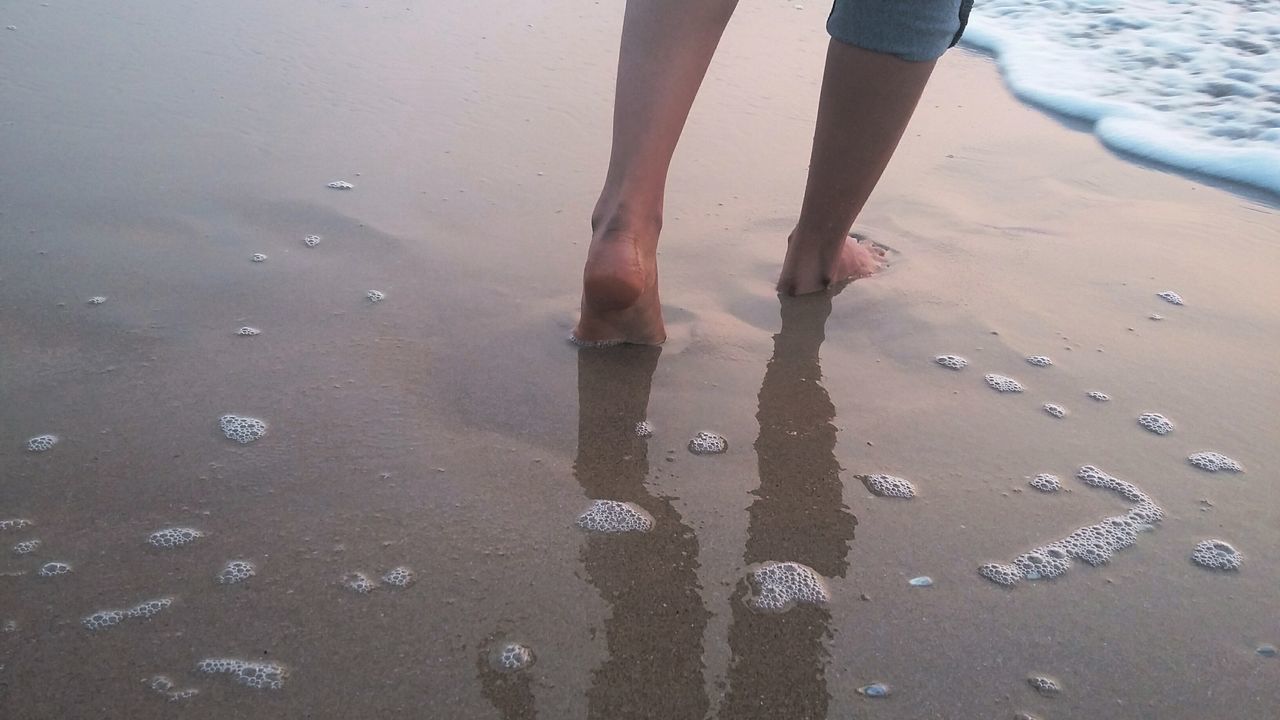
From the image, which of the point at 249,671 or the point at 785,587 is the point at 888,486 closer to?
the point at 785,587

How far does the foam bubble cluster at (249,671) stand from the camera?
956mm

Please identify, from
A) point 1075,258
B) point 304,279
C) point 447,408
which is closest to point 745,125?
point 1075,258

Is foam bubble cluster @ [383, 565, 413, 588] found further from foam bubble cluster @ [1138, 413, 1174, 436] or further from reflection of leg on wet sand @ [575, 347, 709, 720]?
foam bubble cluster @ [1138, 413, 1174, 436]

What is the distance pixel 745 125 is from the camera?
2.58 metres

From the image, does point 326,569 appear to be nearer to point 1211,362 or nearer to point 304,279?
point 304,279

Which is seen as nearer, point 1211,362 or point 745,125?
point 1211,362

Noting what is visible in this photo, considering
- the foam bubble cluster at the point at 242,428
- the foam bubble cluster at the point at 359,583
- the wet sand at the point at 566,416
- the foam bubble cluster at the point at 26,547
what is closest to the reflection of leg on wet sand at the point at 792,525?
the wet sand at the point at 566,416

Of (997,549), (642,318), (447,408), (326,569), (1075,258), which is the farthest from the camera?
(1075,258)

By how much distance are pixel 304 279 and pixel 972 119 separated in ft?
6.05

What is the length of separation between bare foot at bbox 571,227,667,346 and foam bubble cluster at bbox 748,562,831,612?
0.46 metres

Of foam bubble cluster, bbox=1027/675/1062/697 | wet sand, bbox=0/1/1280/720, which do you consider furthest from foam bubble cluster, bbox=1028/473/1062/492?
foam bubble cluster, bbox=1027/675/1062/697

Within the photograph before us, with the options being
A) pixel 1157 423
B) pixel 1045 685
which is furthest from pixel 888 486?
pixel 1157 423

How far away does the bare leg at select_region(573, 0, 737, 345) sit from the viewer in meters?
1.40

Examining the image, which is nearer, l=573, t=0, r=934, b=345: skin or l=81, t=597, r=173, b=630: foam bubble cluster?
l=81, t=597, r=173, b=630: foam bubble cluster
